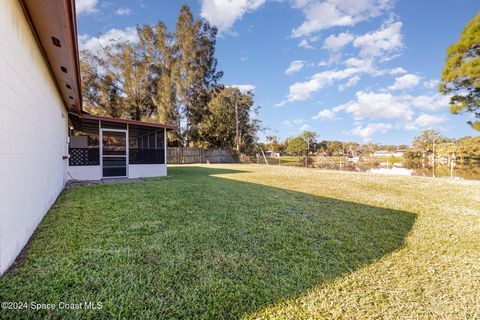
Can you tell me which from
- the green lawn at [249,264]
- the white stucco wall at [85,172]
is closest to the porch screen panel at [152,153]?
the white stucco wall at [85,172]

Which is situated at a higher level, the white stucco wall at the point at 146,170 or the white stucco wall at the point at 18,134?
the white stucco wall at the point at 18,134

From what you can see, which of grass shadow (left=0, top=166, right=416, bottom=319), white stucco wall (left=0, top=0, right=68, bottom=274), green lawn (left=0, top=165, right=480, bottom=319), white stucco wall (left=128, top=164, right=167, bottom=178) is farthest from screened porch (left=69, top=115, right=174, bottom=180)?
white stucco wall (left=0, top=0, right=68, bottom=274)

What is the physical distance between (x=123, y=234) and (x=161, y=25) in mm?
25448

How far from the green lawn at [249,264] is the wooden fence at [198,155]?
58.0 feet

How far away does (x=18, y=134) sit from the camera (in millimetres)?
2205

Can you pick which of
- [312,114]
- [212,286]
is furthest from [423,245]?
[312,114]

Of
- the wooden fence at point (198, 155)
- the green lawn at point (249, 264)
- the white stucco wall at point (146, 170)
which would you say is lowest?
the green lawn at point (249, 264)

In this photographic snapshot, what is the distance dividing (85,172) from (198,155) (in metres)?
14.9

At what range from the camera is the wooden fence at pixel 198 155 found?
21266 millimetres

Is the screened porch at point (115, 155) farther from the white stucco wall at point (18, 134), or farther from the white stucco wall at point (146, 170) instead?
the white stucco wall at point (18, 134)

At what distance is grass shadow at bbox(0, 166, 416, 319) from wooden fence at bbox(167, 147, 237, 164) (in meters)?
17.4

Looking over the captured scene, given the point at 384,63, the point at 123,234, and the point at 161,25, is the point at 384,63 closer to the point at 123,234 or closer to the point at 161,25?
the point at 161,25

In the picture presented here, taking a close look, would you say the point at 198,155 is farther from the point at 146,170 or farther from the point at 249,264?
the point at 249,264

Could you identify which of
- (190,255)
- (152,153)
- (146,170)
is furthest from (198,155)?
(190,255)
